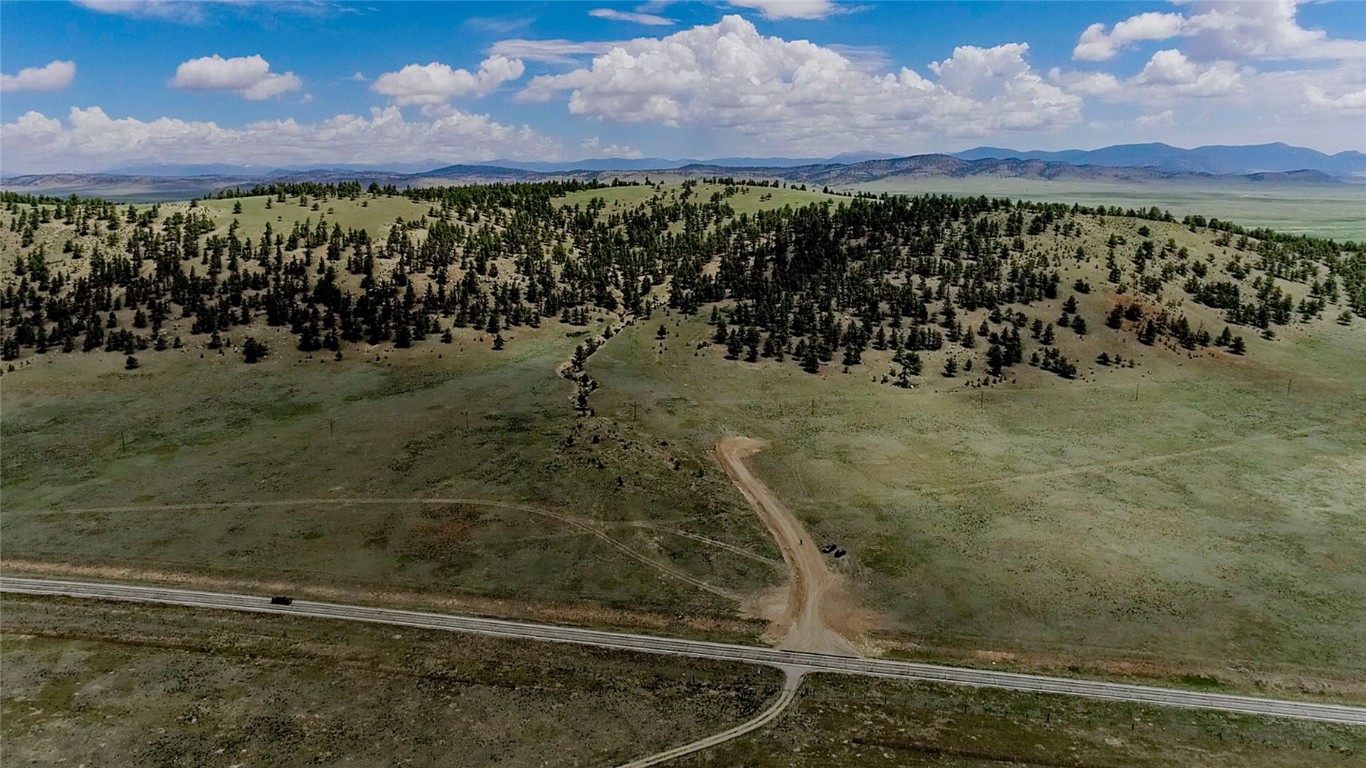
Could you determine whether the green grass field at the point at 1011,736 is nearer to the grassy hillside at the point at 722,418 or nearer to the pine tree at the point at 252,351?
the grassy hillside at the point at 722,418

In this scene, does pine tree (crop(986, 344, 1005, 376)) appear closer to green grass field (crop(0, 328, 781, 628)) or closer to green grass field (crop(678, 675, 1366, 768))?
green grass field (crop(0, 328, 781, 628))

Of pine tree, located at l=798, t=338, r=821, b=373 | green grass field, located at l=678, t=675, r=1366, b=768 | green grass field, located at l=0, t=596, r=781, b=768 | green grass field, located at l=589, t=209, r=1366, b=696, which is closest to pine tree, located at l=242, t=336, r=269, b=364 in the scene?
green grass field, located at l=589, t=209, r=1366, b=696

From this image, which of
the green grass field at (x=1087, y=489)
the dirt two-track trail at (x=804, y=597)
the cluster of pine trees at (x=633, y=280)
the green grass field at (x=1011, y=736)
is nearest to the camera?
the green grass field at (x=1011, y=736)

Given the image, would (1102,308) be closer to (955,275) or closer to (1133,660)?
(955,275)

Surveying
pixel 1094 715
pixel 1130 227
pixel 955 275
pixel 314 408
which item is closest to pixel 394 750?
pixel 1094 715

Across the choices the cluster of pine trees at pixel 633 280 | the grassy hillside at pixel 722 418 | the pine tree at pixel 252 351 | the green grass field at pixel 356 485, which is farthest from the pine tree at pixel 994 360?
the pine tree at pixel 252 351

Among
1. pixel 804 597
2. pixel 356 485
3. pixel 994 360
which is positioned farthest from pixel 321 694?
pixel 994 360
